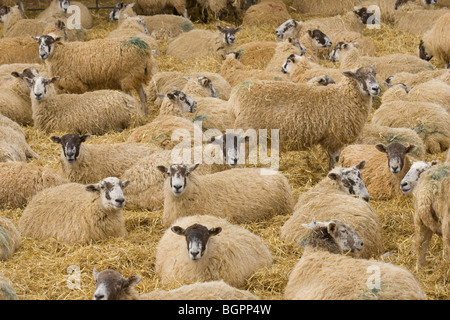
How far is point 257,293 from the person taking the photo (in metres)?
6.50

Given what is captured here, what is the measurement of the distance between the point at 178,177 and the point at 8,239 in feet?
5.72

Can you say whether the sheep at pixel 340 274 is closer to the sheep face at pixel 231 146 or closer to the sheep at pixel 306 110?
the sheep face at pixel 231 146

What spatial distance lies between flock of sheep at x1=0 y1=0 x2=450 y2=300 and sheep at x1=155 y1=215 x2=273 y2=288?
0.04ft

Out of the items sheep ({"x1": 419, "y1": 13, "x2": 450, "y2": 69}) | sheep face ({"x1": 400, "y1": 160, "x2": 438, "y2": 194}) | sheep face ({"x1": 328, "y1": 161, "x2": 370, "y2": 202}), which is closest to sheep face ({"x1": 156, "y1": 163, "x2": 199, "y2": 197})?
sheep face ({"x1": 328, "y1": 161, "x2": 370, "y2": 202})

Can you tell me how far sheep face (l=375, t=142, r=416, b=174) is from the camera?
8.70 metres

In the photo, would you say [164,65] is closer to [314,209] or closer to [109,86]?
[109,86]

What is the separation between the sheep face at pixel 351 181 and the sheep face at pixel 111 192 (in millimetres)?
2216

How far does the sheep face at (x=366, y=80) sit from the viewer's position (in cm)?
942

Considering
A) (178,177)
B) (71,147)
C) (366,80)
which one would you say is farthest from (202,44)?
(178,177)

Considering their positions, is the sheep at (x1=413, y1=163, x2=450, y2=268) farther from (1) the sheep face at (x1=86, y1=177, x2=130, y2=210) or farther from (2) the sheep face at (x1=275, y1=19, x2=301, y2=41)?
(2) the sheep face at (x1=275, y1=19, x2=301, y2=41)

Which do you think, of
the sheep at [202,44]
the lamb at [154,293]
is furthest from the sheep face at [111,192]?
the sheep at [202,44]

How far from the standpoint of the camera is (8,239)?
748 cm

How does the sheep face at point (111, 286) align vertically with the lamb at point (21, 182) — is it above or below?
above
